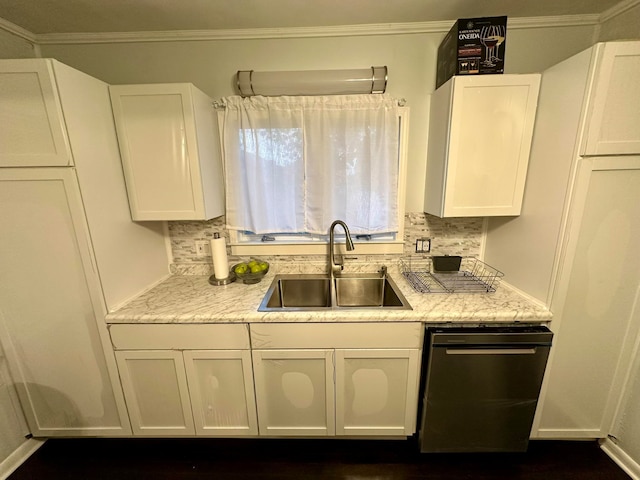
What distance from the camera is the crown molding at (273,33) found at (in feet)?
4.96

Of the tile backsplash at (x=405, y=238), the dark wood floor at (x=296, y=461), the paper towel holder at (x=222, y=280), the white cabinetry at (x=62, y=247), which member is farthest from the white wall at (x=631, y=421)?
the white cabinetry at (x=62, y=247)

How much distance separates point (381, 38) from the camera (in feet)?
5.13

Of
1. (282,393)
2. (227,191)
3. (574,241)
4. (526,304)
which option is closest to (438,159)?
(574,241)

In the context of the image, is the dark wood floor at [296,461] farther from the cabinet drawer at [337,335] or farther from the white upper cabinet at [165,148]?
the white upper cabinet at [165,148]

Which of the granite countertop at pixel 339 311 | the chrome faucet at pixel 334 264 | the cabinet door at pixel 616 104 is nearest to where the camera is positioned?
the cabinet door at pixel 616 104

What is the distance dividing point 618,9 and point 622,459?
2.54 metres

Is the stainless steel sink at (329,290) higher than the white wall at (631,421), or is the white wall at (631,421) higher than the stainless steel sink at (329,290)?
the stainless steel sink at (329,290)

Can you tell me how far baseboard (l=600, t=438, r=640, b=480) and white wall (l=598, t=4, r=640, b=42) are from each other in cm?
229

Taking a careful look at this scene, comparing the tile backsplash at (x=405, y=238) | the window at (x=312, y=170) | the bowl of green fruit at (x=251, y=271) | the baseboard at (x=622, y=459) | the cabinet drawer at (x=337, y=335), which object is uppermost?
the window at (x=312, y=170)

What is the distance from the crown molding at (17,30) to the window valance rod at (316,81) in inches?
51.1

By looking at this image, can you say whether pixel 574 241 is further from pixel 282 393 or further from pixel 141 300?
pixel 141 300

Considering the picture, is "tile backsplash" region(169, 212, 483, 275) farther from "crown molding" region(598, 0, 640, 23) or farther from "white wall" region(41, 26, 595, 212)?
"crown molding" region(598, 0, 640, 23)

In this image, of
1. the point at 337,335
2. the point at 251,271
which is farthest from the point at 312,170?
the point at 337,335

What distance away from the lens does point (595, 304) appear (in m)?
1.26
